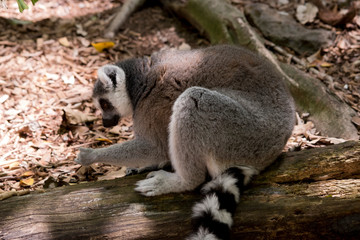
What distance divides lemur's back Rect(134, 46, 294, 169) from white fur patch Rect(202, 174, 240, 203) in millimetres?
263

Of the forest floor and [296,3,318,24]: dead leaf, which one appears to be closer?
the forest floor

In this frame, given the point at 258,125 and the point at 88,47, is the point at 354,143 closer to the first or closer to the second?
the point at 258,125

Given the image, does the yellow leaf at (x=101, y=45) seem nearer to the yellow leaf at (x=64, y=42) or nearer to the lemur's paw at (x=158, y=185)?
Result: the yellow leaf at (x=64, y=42)

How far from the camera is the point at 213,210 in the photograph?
11.9ft

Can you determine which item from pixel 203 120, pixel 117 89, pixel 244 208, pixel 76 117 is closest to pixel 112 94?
pixel 117 89

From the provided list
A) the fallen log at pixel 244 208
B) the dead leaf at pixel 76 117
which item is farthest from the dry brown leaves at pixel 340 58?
the dead leaf at pixel 76 117

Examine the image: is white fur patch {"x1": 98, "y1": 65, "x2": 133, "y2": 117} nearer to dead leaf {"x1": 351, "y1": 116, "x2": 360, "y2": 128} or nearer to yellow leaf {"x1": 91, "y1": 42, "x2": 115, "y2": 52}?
yellow leaf {"x1": 91, "y1": 42, "x2": 115, "y2": 52}

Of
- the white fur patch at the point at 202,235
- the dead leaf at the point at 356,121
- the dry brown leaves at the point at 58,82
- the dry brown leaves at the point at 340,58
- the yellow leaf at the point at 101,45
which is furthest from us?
the yellow leaf at the point at 101,45

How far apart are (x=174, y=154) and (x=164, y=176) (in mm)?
330

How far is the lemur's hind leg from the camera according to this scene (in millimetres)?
3988

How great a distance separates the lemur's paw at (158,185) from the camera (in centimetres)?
418

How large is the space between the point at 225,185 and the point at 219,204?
10.3 inches

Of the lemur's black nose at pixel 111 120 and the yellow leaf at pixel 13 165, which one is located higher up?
the lemur's black nose at pixel 111 120

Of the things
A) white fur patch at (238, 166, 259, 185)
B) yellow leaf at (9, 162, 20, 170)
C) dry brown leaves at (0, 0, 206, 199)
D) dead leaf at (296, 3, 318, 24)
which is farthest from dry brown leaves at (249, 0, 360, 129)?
yellow leaf at (9, 162, 20, 170)
